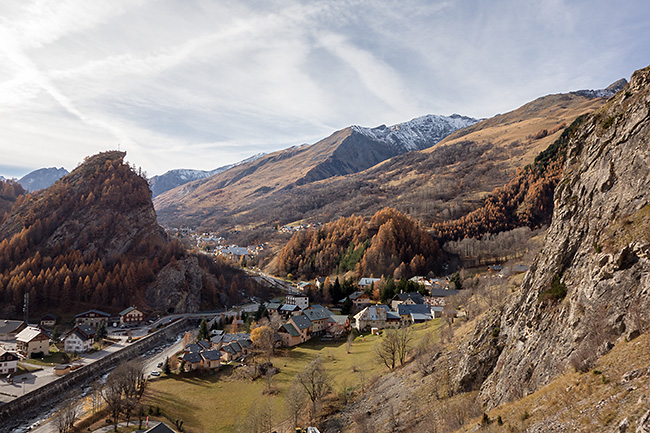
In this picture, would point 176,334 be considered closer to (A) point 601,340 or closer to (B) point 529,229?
(A) point 601,340

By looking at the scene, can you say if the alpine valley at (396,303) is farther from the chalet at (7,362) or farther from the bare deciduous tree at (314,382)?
the chalet at (7,362)

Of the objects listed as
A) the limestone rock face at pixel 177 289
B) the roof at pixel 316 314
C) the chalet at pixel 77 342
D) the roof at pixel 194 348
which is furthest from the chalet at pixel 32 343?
the roof at pixel 316 314

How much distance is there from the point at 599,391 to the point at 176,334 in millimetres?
97753

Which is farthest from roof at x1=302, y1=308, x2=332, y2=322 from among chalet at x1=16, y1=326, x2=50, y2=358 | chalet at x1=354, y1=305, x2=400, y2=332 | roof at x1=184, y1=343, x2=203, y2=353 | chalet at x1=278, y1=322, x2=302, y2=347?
chalet at x1=16, y1=326, x2=50, y2=358

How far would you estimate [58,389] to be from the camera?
2208 inches

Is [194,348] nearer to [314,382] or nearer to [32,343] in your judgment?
[32,343]

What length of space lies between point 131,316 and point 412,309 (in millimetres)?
75708

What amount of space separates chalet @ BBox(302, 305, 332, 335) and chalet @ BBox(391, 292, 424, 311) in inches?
646

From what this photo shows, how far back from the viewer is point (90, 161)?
501 feet

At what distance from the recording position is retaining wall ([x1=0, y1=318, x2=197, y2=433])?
47.8 meters

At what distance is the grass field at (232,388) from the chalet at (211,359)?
2.62 m

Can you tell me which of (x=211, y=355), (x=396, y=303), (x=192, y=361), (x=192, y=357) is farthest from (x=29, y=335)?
(x=396, y=303)

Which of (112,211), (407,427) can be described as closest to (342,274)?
(112,211)

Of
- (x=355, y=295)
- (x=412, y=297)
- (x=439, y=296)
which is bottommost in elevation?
(x=355, y=295)
